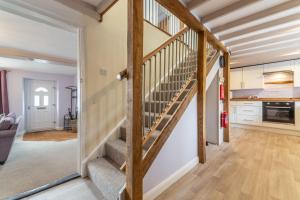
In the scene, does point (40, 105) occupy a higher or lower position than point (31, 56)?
lower

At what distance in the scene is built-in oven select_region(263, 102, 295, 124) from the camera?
13.7 ft

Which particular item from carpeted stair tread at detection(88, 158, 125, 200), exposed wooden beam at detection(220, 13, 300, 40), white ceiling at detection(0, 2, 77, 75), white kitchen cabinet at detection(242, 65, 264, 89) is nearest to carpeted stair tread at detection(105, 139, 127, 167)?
carpeted stair tread at detection(88, 158, 125, 200)

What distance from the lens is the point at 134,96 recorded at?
1332 millimetres

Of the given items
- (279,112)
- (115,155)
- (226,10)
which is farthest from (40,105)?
(279,112)

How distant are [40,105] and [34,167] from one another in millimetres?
4356

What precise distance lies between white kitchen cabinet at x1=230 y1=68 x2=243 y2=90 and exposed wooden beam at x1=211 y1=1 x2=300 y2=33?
3655 millimetres

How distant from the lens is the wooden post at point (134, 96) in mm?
1324

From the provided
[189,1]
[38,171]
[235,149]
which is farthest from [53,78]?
[235,149]

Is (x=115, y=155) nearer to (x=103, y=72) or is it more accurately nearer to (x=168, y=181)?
(x=168, y=181)

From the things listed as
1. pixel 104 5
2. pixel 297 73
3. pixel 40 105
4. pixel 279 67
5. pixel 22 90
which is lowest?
pixel 40 105

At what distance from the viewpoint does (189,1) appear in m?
1.94

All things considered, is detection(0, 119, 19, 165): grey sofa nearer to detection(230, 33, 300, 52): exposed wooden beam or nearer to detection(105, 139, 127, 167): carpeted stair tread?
detection(105, 139, 127, 167): carpeted stair tread

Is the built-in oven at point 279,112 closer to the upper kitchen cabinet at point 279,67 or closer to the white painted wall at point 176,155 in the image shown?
the upper kitchen cabinet at point 279,67

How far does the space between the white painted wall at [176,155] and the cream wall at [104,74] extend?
107cm
